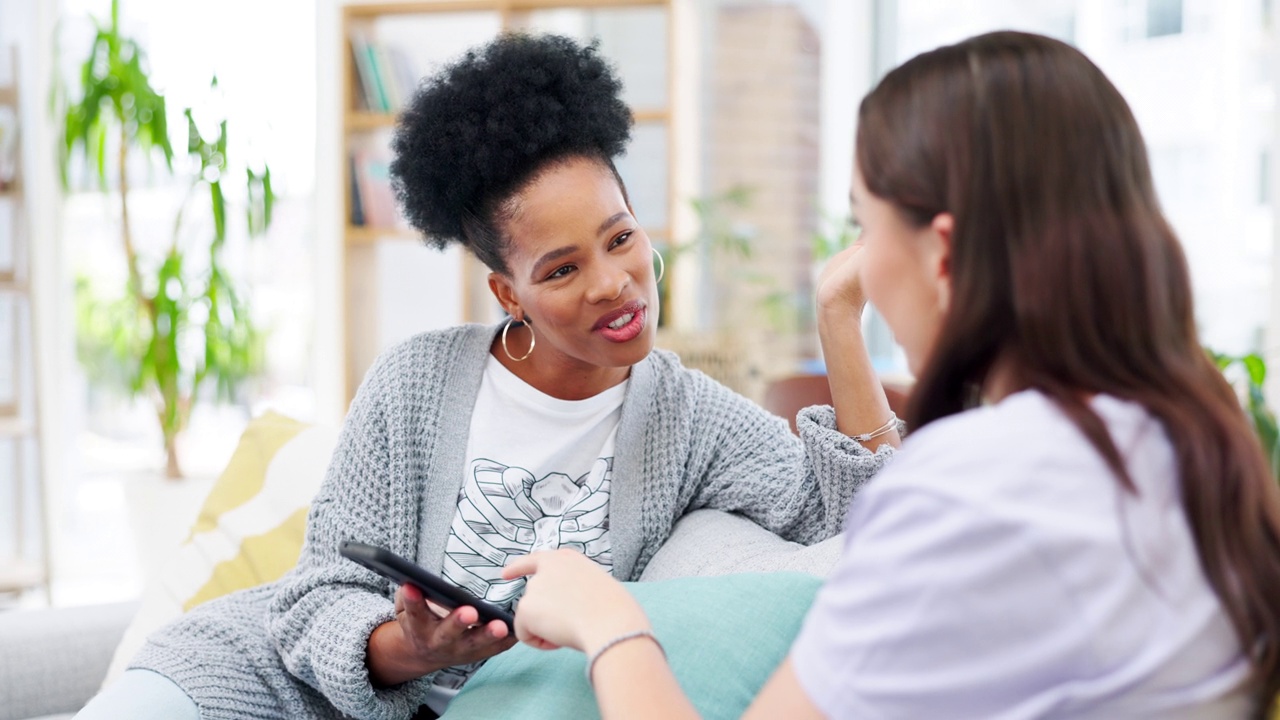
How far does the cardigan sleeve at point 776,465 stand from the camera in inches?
49.5

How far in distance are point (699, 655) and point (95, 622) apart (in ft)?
3.66

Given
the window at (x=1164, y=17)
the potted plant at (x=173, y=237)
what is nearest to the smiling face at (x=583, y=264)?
the potted plant at (x=173, y=237)

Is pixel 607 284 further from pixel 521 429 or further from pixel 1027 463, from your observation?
pixel 1027 463

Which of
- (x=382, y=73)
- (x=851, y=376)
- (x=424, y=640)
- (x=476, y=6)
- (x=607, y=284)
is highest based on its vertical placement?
(x=476, y=6)

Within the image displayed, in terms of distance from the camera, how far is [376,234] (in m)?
3.88

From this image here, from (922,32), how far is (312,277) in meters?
2.37

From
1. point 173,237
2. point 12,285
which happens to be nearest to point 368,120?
point 173,237

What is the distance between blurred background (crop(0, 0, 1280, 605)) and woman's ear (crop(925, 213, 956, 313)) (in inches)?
95.1

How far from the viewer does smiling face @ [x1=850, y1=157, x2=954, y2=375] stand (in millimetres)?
741

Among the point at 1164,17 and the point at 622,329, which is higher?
the point at 1164,17

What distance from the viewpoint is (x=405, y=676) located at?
1.17 metres

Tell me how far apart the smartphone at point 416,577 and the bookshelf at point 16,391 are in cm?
299

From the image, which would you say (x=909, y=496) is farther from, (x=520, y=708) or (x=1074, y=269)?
(x=520, y=708)

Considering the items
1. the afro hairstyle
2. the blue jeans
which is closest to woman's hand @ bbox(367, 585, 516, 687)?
the blue jeans
